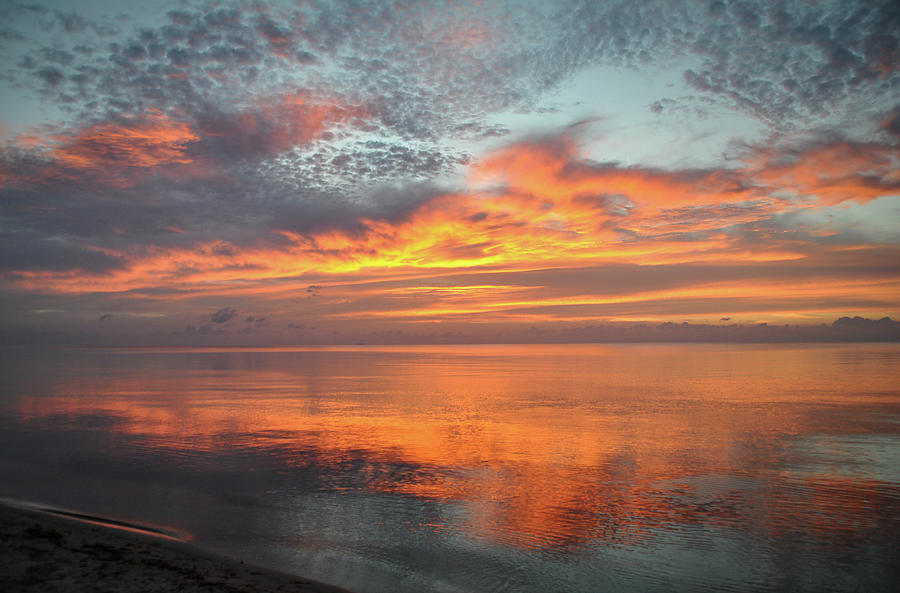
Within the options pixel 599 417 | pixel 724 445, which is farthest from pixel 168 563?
pixel 599 417

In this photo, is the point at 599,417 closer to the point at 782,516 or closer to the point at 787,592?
the point at 782,516

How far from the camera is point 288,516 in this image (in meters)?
15.8

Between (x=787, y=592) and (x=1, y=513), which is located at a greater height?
(x=1, y=513)

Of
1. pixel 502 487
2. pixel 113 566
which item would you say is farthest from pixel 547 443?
pixel 113 566

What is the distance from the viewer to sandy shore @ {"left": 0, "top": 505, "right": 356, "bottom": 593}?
33.6 ft

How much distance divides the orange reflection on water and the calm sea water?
12cm

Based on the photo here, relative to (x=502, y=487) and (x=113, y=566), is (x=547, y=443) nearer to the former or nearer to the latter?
(x=502, y=487)

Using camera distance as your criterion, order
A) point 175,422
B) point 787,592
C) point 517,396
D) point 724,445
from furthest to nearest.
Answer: point 517,396, point 175,422, point 724,445, point 787,592

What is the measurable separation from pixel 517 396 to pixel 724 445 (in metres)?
21.9

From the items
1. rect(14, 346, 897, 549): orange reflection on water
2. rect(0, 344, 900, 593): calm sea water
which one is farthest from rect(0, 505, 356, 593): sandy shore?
rect(14, 346, 897, 549): orange reflection on water

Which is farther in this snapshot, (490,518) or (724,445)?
(724,445)

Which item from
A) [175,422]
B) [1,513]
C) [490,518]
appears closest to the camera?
[1,513]

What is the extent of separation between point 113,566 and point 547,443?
18333 mm

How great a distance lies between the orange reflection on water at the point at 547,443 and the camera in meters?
16.1
